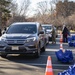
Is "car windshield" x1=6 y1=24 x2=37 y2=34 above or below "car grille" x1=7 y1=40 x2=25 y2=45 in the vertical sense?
above

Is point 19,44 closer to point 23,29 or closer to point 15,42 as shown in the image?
point 15,42

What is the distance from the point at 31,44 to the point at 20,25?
2.22m

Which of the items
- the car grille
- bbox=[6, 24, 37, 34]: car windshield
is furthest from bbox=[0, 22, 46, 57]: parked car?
bbox=[6, 24, 37, 34]: car windshield

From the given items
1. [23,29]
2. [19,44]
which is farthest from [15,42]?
[23,29]

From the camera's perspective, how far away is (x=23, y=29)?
14.9 metres

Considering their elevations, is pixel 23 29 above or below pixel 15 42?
above

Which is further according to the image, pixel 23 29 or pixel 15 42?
pixel 23 29

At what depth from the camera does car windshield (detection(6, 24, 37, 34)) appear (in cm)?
1475

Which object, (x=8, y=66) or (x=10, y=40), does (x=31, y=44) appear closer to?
(x=10, y=40)

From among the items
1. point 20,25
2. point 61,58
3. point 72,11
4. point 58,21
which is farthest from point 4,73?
point 72,11

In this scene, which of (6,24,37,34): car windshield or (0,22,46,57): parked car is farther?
(6,24,37,34): car windshield

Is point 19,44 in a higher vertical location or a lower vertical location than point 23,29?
lower

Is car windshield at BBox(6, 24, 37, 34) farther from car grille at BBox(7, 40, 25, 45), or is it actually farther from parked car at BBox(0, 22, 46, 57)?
car grille at BBox(7, 40, 25, 45)

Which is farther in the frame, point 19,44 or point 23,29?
point 23,29
